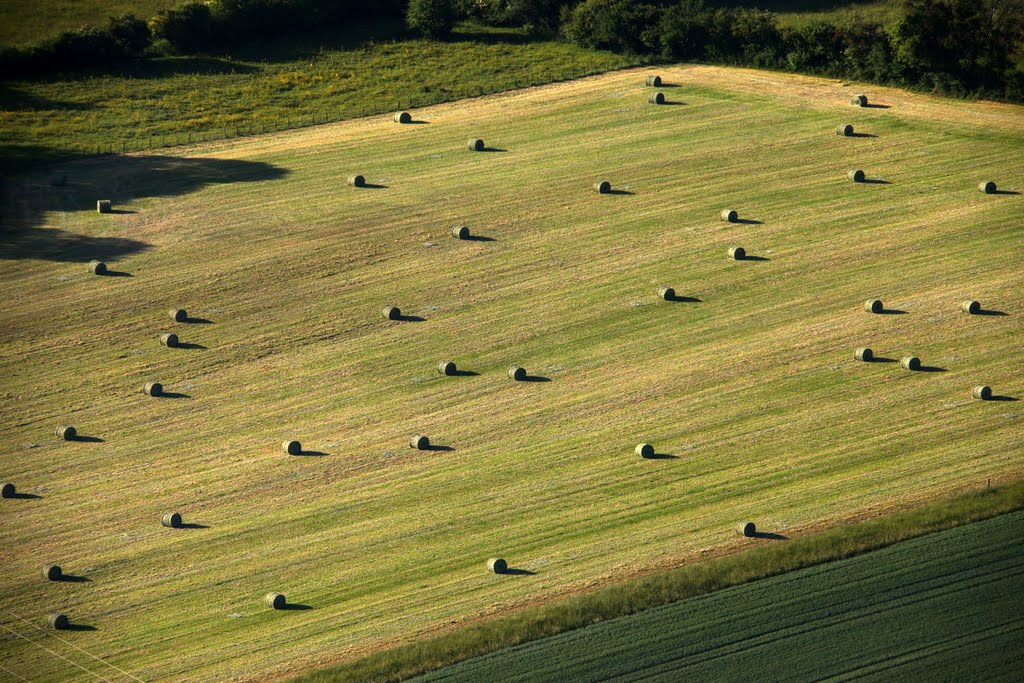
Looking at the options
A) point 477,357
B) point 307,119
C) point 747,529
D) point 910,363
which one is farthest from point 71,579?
point 307,119

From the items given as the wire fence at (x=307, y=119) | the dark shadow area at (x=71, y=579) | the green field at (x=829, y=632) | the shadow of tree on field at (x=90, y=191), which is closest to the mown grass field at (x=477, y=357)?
the shadow of tree on field at (x=90, y=191)

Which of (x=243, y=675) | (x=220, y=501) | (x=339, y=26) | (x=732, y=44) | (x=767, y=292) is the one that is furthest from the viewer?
(x=339, y=26)

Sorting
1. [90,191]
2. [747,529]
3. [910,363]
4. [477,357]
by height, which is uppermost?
[90,191]

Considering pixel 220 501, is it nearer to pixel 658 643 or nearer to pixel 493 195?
pixel 658 643

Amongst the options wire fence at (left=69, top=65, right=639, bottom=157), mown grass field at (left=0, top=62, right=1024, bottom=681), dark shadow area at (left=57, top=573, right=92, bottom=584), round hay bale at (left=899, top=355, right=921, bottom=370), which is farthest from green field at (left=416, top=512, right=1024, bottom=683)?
wire fence at (left=69, top=65, right=639, bottom=157)

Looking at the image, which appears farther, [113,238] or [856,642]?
[113,238]

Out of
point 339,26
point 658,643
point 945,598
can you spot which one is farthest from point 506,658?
point 339,26

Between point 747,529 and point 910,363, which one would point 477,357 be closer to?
point 747,529
